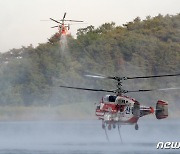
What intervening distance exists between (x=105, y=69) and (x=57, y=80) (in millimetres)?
9659

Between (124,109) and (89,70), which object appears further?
(89,70)

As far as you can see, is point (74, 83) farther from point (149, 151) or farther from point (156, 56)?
point (149, 151)

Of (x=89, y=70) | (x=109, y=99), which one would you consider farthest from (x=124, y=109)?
(x=89, y=70)

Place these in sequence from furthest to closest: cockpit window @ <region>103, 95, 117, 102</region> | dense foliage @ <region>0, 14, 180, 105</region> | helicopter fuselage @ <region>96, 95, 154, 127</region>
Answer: dense foliage @ <region>0, 14, 180, 105</region> → cockpit window @ <region>103, 95, 117, 102</region> → helicopter fuselage @ <region>96, 95, 154, 127</region>

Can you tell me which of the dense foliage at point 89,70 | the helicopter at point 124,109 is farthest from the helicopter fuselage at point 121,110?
the dense foliage at point 89,70

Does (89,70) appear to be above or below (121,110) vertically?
above

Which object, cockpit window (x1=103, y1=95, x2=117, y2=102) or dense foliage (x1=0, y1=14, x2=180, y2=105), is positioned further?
dense foliage (x1=0, y1=14, x2=180, y2=105)

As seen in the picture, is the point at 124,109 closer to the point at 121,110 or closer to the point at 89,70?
the point at 121,110

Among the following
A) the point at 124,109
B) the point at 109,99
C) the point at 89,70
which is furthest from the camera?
the point at 89,70

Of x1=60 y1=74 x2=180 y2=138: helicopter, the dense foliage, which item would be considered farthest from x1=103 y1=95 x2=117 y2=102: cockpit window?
the dense foliage

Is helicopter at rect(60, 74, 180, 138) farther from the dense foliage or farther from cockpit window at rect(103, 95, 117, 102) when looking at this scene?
the dense foliage

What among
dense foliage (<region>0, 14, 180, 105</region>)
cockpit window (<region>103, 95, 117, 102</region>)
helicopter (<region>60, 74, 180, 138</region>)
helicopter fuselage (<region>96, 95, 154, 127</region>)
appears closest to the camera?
helicopter (<region>60, 74, 180, 138</region>)

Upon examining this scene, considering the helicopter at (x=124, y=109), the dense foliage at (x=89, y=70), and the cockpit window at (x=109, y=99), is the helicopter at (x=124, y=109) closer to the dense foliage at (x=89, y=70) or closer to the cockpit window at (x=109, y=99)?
the cockpit window at (x=109, y=99)

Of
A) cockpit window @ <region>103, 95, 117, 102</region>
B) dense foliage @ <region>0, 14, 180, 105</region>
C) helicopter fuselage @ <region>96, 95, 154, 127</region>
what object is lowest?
helicopter fuselage @ <region>96, 95, 154, 127</region>
